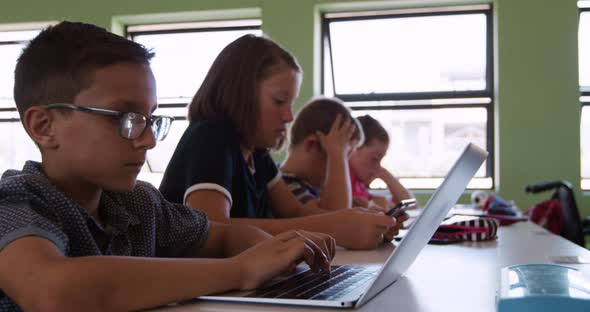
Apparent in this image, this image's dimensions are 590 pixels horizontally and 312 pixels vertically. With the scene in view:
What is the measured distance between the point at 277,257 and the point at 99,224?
0.93 feet

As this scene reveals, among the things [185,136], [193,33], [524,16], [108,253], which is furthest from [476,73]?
[108,253]

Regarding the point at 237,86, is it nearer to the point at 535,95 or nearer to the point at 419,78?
the point at 535,95

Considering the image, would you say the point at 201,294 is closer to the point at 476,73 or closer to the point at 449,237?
the point at 449,237

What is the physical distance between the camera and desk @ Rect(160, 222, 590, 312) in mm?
703

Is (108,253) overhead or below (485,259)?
overhead

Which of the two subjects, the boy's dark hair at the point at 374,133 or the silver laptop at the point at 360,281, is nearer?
the silver laptop at the point at 360,281

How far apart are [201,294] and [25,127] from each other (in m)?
0.35

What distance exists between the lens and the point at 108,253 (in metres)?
0.89

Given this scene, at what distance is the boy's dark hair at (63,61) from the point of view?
0.86 meters

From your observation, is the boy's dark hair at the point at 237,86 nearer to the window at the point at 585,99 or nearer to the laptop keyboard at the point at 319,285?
the laptop keyboard at the point at 319,285

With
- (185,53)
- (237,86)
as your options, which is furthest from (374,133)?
(185,53)

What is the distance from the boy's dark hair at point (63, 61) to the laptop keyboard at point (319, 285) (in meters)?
0.38

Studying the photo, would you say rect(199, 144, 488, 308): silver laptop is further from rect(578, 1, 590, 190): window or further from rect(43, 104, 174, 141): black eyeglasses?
rect(578, 1, 590, 190): window

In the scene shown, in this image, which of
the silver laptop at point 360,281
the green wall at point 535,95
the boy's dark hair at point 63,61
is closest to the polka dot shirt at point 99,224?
the boy's dark hair at point 63,61
